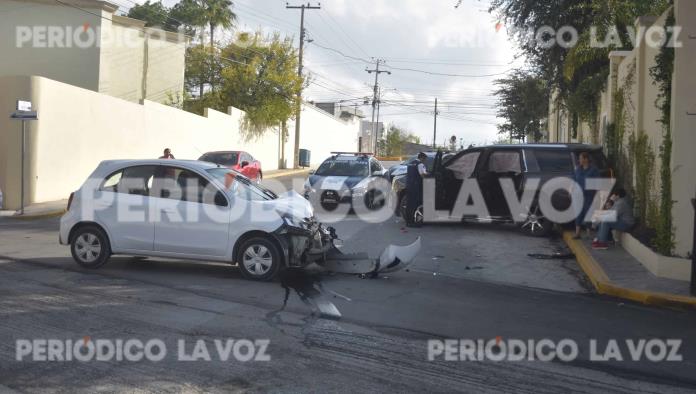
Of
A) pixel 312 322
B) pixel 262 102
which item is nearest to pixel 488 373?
pixel 312 322

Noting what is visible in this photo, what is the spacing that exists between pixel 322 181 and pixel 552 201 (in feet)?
20.5

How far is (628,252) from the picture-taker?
12.5 m

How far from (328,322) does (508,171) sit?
879cm

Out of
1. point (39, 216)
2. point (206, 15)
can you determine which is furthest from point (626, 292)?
point (206, 15)

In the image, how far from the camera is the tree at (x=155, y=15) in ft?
181

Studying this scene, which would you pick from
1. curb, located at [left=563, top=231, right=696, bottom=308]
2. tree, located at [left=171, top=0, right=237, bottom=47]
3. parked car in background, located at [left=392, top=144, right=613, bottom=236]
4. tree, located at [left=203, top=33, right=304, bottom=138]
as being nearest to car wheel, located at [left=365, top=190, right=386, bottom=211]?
parked car in background, located at [left=392, top=144, right=613, bottom=236]

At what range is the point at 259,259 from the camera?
31.3 ft

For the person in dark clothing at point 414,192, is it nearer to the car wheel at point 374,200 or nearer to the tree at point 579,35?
the car wheel at point 374,200

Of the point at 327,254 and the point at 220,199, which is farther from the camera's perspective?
the point at 327,254

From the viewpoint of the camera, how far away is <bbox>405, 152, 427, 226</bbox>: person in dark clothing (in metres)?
15.7

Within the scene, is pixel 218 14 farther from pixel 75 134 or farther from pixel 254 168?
pixel 75 134

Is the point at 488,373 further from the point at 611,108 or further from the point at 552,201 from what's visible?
the point at 611,108

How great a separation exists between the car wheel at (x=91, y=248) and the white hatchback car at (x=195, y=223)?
0.6 inches

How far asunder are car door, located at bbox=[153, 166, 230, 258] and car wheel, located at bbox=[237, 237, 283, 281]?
28cm
